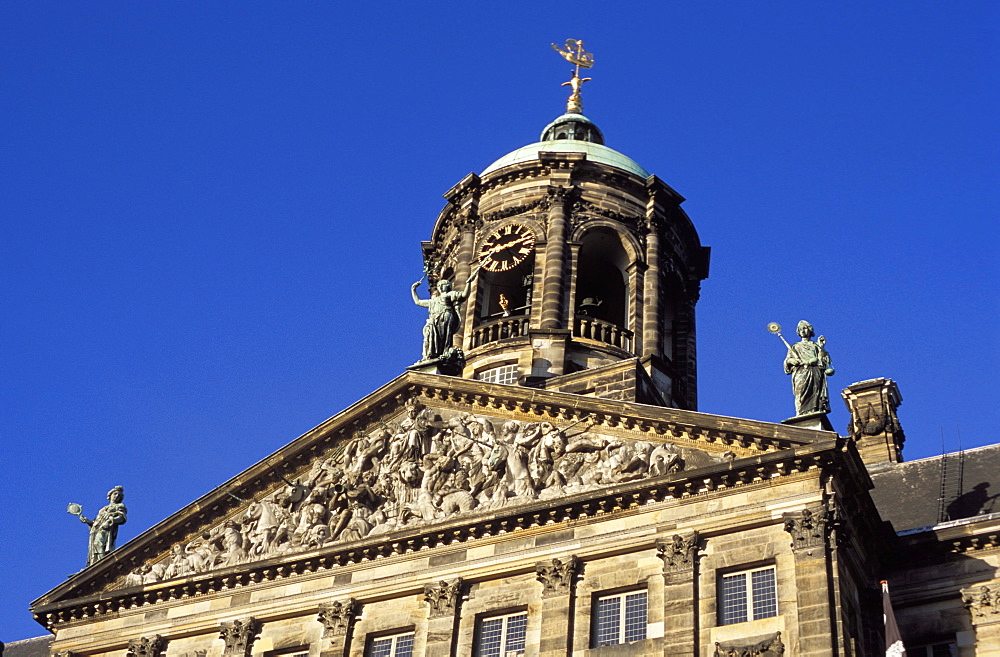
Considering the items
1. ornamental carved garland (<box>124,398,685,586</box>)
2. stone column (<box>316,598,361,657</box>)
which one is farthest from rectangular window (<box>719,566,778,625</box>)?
A: stone column (<box>316,598,361,657</box>)

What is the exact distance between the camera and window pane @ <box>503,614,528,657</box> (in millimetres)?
26500

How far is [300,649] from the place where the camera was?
28.8m

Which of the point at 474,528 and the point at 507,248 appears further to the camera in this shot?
the point at 507,248

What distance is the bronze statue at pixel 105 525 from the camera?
107 ft

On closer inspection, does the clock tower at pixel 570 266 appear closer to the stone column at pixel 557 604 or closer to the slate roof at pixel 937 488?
the slate roof at pixel 937 488

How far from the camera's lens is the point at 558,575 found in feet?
87.8

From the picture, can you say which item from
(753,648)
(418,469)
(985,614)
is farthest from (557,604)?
(985,614)

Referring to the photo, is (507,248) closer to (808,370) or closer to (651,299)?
(651,299)

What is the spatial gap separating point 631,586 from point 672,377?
11.4 metres

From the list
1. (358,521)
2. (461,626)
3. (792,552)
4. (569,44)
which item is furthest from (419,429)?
(569,44)

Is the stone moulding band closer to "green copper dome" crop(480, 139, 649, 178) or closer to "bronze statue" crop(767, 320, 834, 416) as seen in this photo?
"bronze statue" crop(767, 320, 834, 416)

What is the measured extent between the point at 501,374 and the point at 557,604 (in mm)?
10145

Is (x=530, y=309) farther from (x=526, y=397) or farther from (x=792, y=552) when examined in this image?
(x=792, y=552)


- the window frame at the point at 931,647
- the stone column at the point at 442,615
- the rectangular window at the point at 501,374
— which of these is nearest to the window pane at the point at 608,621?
the stone column at the point at 442,615
